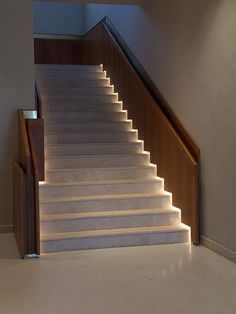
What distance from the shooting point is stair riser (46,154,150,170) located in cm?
619

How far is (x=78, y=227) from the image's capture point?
5.24 metres

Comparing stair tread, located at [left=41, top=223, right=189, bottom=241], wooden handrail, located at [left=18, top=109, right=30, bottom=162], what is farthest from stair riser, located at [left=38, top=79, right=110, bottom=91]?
stair tread, located at [left=41, top=223, right=189, bottom=241]

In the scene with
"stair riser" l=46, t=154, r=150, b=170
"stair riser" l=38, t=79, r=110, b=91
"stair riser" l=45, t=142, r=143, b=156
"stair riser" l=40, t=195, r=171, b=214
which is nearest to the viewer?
"stair riser" l=40, t=195, r=171, b=214

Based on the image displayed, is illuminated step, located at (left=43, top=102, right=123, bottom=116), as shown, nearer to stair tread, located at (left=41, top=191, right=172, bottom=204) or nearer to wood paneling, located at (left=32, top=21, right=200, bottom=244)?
wood paneling, located at (left=32, top=21, right=200, bottom=244)

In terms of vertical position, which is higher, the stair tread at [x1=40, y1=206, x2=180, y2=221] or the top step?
the top step

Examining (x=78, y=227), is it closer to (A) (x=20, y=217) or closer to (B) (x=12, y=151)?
(A) (x=20, y=217)

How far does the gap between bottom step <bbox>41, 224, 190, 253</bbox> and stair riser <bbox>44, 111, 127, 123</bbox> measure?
8.08 ft

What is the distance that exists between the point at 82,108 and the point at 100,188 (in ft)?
7.22

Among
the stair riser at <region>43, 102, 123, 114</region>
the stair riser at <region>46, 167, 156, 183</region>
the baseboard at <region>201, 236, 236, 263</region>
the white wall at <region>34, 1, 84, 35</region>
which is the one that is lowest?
the baseboard at <region>201, 236, 236, 263</region>

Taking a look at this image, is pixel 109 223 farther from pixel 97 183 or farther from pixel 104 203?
pixel 97 183

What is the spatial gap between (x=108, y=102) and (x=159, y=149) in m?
2.04

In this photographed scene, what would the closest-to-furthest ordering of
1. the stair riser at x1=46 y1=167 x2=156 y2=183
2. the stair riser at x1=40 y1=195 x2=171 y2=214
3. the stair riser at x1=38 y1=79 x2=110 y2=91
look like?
the stair riser at x1=40 y1=195 x2=171 y2=214 → the stair riser at x1=46 y1=167 x2=156 y2=183 → the stair riser at x1=38 y1=79 x2=110 y2=91

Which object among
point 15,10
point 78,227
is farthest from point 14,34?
point 78,227

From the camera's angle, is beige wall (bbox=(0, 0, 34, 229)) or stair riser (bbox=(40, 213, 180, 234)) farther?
beige wall (bbox=(0, 0, 34, 229))
